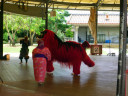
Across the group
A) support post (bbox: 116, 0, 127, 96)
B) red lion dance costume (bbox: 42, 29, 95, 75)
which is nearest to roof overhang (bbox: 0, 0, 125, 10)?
red lion dance costume (bbox: 42, 29, 95, 75)

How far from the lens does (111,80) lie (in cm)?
730

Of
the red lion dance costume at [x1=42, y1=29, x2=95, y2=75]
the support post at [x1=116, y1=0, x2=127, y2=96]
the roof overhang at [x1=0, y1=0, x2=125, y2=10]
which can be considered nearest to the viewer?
the support post at [x1=116, y1=0, x2=127, y2=96]

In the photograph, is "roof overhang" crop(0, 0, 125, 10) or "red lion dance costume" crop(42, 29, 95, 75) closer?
"red lion dance costume" crop(42, 29, 95, 75)

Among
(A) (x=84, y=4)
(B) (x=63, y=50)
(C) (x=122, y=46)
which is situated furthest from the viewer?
(A) (x=84, y=4)

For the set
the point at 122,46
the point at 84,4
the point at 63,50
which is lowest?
the point at 63,50

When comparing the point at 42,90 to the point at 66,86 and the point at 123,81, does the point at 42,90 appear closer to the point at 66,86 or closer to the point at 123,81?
the point at 66,86

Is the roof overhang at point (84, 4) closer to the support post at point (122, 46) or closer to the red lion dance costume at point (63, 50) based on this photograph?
the red lion dance costume at point (63, 50)

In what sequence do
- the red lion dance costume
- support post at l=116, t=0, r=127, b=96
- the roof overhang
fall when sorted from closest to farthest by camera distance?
support post at l=116, t=0, r=127, b=96 → the red lion dance costume → the roof overhang

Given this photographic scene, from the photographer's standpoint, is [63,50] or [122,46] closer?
[122,46]

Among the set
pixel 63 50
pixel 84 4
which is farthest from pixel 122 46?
pixel 84 4

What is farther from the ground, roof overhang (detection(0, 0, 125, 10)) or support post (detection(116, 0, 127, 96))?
roof overhang (detection(0, 0, 125, 10))

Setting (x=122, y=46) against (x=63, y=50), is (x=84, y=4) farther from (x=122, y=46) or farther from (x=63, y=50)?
(x=122, y=46)

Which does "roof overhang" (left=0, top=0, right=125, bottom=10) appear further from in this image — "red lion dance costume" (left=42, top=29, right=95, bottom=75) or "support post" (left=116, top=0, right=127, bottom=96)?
"support post" (left=116, top=0, right=127, bottom=96)

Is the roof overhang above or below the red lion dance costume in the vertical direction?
above
